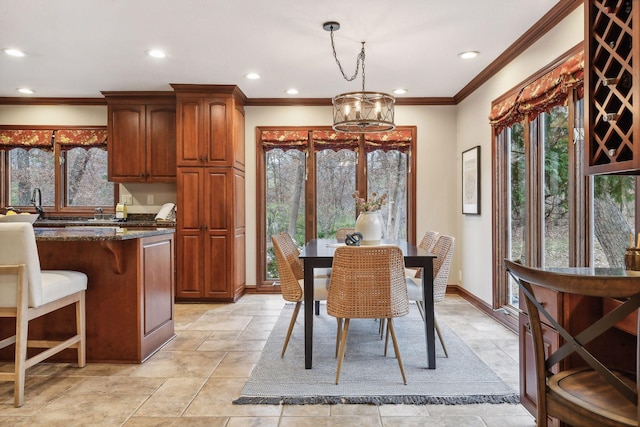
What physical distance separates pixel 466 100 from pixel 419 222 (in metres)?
1.60

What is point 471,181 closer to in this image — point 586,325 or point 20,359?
point 586,325

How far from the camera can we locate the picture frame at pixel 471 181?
4.48 metres

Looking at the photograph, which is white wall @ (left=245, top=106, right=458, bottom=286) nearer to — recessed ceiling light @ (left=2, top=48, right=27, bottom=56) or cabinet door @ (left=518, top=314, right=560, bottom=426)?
recessed ceiling light @ (left=2, top=48, right=27, bottom=56)

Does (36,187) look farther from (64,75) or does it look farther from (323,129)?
(323,129)

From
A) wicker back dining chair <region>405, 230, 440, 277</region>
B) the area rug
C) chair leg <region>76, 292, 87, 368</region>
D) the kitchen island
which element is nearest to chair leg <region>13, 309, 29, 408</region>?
chair leg <region>76, 292, 87, 368</region>

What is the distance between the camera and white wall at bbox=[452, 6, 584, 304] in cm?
292

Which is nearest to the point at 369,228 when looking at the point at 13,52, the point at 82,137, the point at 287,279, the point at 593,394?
the point at 287,279

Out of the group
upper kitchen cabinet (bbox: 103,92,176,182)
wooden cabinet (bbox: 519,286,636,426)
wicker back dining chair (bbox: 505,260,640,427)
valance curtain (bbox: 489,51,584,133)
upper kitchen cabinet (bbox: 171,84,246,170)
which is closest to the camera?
wicker back dining chair (bbox: 505,260,640,427)

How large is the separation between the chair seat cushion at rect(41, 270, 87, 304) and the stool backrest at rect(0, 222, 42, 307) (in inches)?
4.0

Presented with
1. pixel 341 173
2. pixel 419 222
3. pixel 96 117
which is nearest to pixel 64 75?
pixel 96 117

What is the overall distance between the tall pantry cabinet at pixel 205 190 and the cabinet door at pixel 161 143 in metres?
0.31

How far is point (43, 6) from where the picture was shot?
9.43ft

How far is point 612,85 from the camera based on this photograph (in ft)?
5.55

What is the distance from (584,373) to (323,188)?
423 cm
